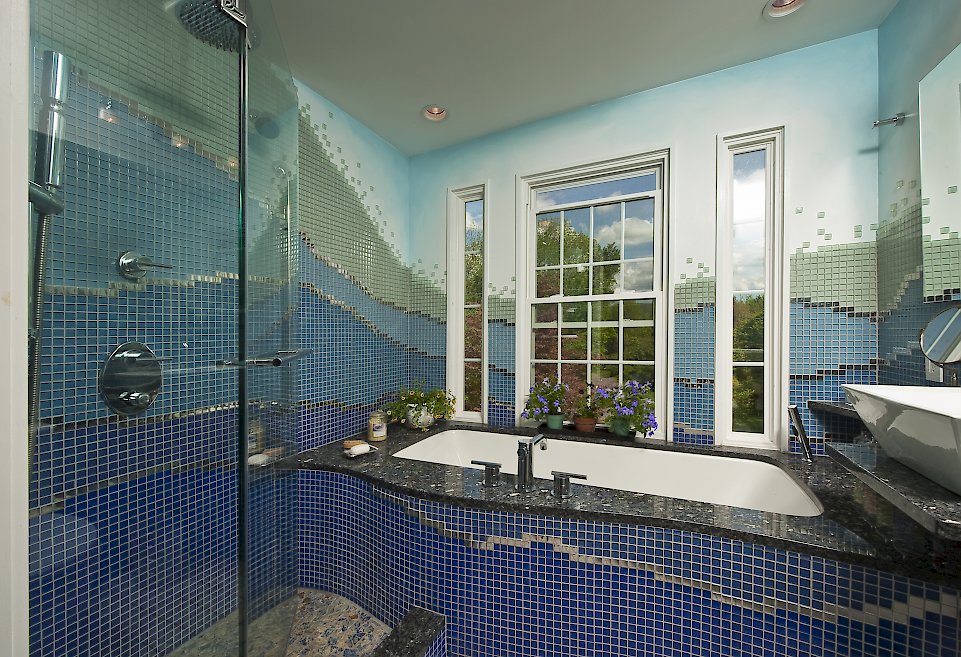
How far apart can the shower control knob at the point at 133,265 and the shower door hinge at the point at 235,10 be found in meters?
0.67

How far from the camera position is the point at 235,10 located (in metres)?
1.05

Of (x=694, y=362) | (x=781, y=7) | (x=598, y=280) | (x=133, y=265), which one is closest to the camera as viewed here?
(x=133, y=265)

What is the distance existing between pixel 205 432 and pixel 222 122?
751 mm

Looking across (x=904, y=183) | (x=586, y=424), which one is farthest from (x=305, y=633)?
(x=904, y=183)

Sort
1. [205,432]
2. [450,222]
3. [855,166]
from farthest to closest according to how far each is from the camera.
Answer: [450,222], [855,166], [205,432]

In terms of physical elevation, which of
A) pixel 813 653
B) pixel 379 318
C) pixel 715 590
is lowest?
pixel 813 653

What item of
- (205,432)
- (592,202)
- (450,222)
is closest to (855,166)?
(592,202)

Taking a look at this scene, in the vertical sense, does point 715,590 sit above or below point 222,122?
below

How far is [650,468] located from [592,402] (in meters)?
0.48

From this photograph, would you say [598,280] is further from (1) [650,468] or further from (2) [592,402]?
(1) [650,468]

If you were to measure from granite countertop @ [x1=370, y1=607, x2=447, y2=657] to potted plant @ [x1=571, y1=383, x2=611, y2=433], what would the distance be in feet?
4.36

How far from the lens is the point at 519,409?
275 centimetres

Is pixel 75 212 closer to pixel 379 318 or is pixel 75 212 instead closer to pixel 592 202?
pixel 379 318

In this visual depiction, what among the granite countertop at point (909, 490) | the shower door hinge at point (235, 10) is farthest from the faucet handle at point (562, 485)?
the shower door hinge at point (235, 10)
